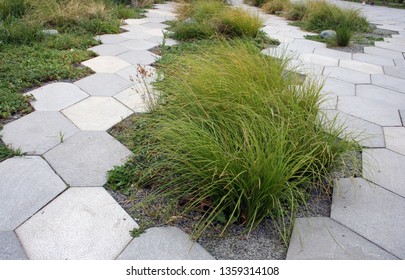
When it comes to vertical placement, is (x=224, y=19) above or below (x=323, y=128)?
above

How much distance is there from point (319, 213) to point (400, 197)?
0.47 meters

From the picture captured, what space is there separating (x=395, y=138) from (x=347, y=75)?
1.35 m

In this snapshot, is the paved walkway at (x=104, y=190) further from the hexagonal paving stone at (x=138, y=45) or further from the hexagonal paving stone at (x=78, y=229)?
the hexagonal paving stone at (x=138, y=45)

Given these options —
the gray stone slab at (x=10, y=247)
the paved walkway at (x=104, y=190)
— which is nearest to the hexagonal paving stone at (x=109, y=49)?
the paved walkway at (x=104, y=190)

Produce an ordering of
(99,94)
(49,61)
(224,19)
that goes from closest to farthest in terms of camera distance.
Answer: (99,94), (49,61), (224,19)

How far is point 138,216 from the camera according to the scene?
1364 millimetres

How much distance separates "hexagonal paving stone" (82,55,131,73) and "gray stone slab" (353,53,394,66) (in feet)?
9.62

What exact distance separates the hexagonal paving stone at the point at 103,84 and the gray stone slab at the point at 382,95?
2206 millimetres

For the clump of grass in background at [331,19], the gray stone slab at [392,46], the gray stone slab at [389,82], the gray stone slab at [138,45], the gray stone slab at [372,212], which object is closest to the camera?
the gray stone slab at [372,212]

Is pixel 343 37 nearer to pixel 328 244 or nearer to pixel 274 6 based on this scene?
pixel 274 6

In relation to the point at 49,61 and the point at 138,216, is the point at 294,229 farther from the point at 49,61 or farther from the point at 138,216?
the point at 49,61

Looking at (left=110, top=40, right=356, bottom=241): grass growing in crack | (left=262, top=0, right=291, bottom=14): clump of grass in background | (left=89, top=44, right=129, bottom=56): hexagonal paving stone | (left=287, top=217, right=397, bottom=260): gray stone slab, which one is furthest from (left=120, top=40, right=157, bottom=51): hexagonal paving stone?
(left=262, top=0, right=291, bottom=14): clump of grass in background

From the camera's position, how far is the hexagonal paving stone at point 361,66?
3370mm
